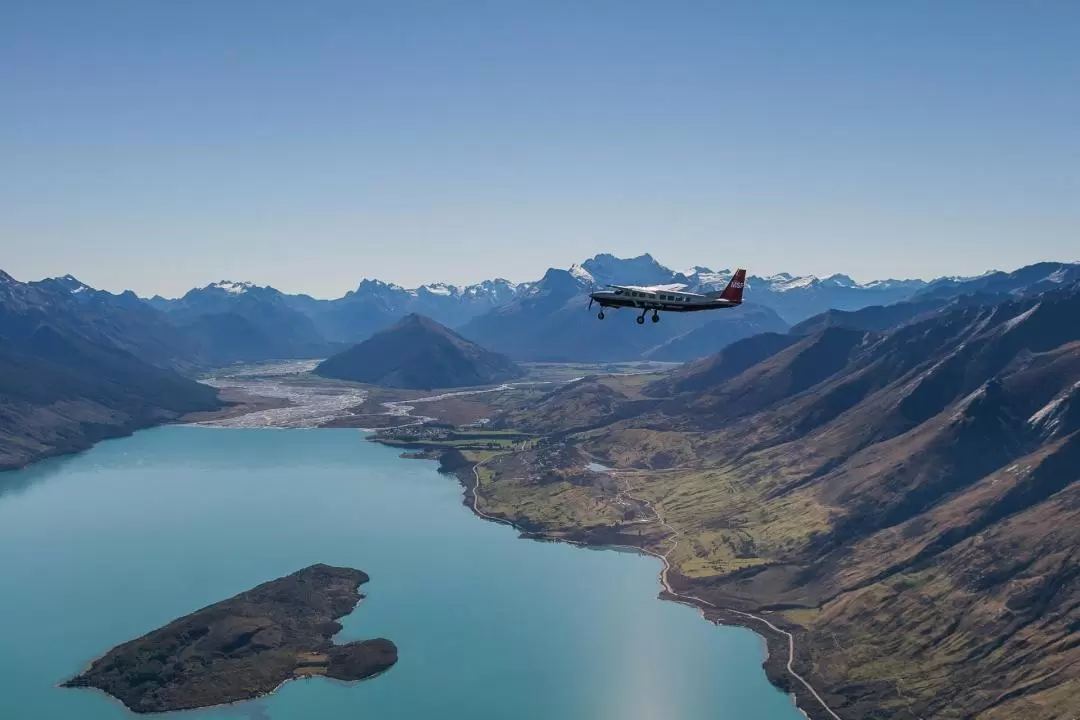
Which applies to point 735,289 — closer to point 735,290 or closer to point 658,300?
point 735,290

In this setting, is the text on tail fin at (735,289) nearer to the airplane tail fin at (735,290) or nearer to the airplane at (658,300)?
the airplane tail fin at (735,290)

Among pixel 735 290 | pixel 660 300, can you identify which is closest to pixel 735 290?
pixel 735 290

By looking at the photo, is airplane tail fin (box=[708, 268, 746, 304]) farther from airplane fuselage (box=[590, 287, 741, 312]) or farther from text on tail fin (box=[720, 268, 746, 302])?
airplane fuselage (box=[590, 287, 741, 312])

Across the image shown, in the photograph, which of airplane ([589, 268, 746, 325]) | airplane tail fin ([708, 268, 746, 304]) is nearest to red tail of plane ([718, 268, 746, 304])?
airplane tail fin ([708, 268, 746, 304])

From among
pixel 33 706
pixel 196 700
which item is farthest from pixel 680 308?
pixel 33 706

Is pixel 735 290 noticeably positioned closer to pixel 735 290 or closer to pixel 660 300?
pixel 735 290

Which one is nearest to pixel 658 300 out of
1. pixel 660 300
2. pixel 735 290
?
pixel 660 300

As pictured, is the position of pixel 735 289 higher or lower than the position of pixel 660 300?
higher

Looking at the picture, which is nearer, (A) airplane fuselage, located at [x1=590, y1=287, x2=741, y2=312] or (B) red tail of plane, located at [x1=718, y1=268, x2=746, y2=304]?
(A) airplane fuselage, located at [x1=590, y1=287, x2=741, y2=312]

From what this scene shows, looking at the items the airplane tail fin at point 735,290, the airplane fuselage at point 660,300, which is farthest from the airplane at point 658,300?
the airplane tail fin at point 735,290

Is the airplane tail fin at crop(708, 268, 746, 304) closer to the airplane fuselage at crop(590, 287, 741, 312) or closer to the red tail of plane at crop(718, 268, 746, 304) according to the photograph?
the red tail of plane at crop(718, 268, 746, 304)

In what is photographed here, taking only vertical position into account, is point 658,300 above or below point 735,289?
below

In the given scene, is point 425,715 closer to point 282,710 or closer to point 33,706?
point 282,710

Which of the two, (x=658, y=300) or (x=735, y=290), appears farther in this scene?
(x=735, y=290)
